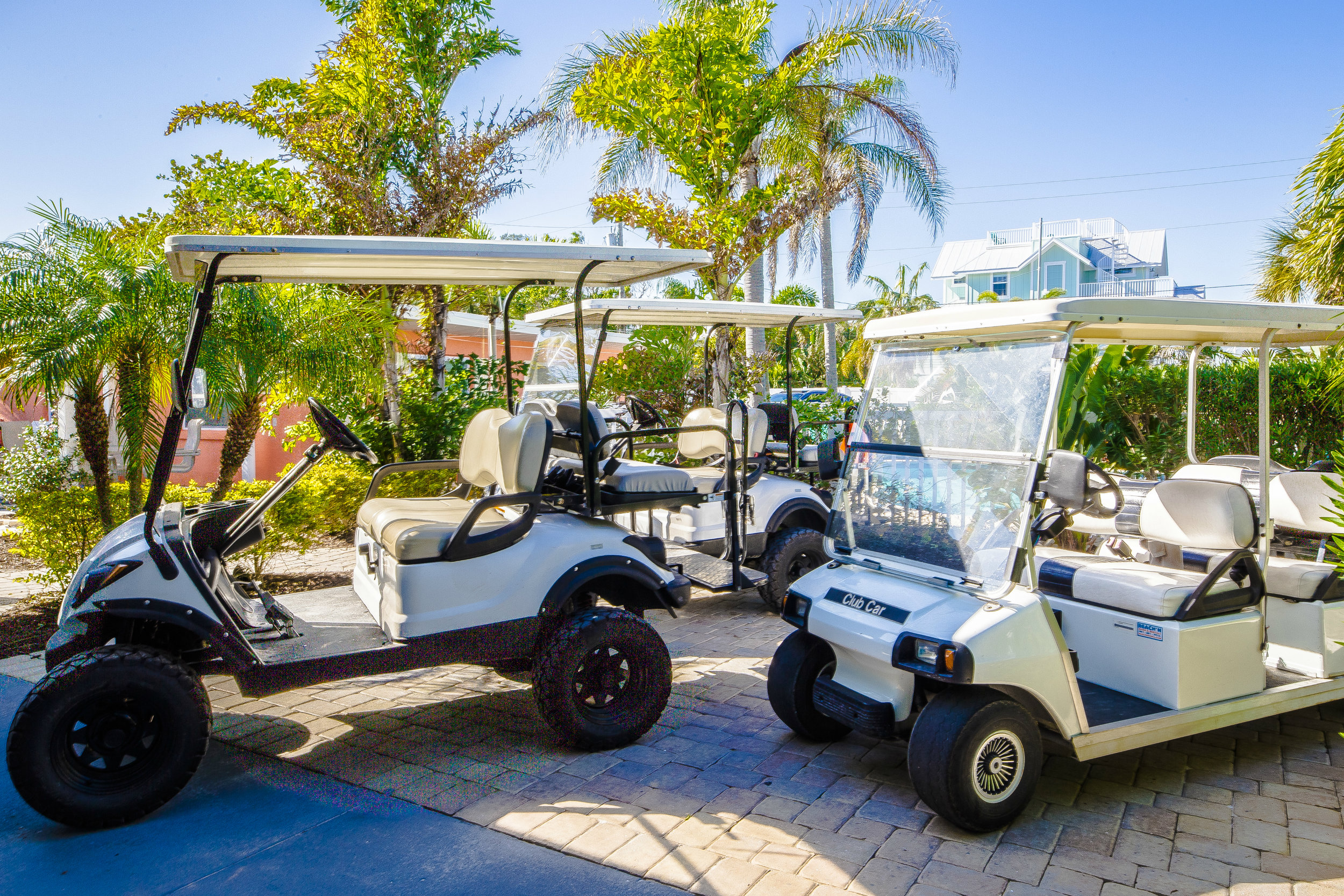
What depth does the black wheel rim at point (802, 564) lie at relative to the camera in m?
6.41

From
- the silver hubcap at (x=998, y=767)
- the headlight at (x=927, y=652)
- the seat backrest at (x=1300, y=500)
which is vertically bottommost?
the silver hubcap at (x=998, y=767)

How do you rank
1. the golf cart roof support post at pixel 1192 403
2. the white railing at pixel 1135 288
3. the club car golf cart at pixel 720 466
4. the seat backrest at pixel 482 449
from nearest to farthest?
the seat backrest at pixel 482 449, the golf cart roof support post at pixel 1192 403, the club car golf cart at pixel 720 466, the white railing at pixel 1135 288

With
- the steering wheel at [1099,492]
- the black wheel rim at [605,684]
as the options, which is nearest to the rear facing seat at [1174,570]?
the steering wheel at [1099,492]

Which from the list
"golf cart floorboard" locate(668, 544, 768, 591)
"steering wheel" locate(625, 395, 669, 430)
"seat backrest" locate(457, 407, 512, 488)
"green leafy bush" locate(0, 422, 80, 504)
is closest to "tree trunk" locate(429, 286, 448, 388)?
"steering wheel" locate(625, 395, 669, 430)

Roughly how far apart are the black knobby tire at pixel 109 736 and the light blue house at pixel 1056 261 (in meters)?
37.8

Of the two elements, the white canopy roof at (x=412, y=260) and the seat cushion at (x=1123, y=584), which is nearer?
the white canopy roof at (x=412, y=260)

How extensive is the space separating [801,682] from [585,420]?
1460mm

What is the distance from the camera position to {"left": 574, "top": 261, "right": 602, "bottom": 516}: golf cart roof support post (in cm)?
405

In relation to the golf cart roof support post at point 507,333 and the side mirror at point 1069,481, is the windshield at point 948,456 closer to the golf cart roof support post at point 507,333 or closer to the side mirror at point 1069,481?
the side mirror at point 1069,481

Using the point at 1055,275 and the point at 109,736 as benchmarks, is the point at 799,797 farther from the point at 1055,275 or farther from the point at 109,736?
the point at 1055,275

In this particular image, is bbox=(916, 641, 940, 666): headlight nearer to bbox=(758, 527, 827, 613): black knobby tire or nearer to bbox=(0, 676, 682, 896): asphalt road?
bbox=(0, 676, 682, 896): asphalt road

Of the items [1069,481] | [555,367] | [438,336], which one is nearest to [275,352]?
[555,367]

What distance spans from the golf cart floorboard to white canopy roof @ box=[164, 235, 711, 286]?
2069mm

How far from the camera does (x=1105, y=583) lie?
12.3 feet
